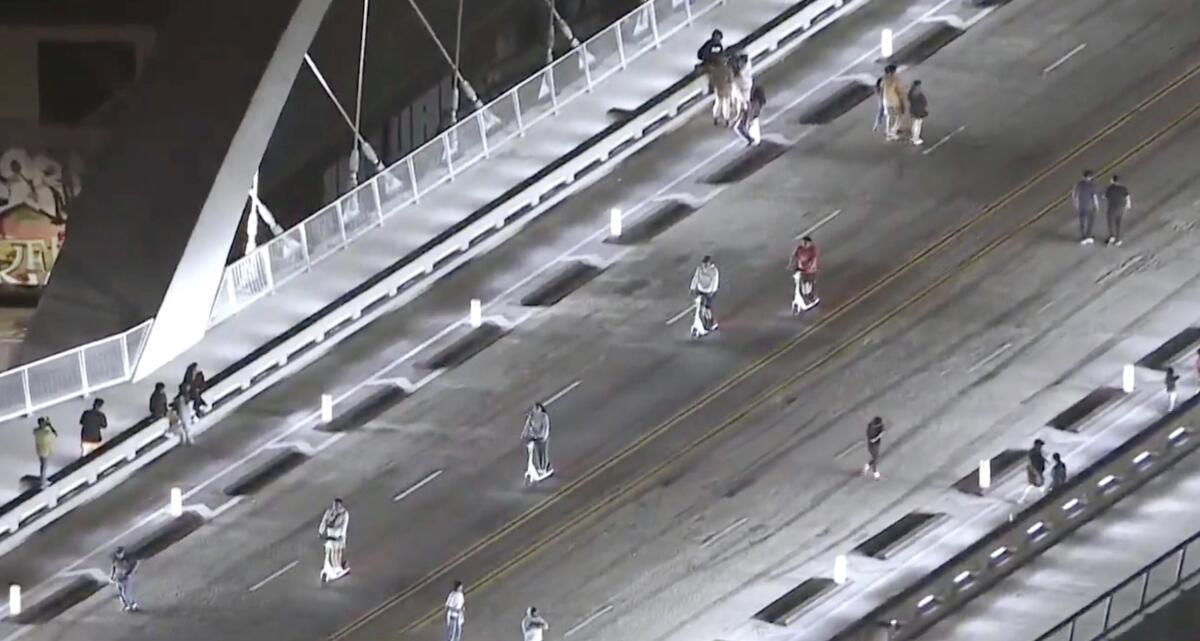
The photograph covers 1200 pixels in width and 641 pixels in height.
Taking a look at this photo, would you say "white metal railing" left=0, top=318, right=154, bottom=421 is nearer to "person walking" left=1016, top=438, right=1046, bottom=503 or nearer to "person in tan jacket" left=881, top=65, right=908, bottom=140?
"person in tan jacket" left=881, top=65, right=908, bottom=140

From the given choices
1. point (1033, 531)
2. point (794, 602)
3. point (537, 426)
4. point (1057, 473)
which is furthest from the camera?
Result: point (537, 426)

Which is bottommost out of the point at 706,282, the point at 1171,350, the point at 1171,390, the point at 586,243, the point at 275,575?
the point at 275,575

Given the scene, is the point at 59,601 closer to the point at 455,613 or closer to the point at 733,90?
the point at 455,613

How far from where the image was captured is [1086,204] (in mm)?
39531

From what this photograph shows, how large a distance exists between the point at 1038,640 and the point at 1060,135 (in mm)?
15427

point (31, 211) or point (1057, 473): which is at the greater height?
point (31, 211)

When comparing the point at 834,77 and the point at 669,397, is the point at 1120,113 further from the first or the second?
the point at 669,397

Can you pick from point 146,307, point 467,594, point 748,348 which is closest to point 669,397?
point 748,348

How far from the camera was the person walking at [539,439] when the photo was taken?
35219 mm

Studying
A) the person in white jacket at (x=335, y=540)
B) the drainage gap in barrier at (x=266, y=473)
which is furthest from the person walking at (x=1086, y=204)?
the person in white jacket at (x=335, y=540)

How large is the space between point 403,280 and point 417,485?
5645 millimetres

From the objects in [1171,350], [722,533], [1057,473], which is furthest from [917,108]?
[722,533]

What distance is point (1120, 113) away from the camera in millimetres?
43750

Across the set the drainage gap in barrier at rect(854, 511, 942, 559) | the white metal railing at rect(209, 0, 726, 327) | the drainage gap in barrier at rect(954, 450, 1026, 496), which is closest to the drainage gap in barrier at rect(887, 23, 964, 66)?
the white metal railing at rect(209, 0, 726, 327)
